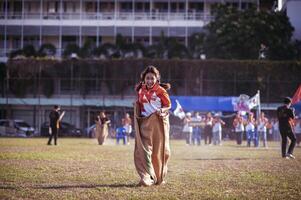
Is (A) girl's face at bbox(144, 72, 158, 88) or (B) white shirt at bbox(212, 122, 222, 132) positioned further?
(B) white shirt at bbox(212, 122, 222, 132)

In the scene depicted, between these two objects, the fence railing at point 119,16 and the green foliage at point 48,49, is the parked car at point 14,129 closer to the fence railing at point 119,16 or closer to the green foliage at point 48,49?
the green foliage at point 48,49

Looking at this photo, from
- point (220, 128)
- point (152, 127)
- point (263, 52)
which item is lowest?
point (220, 128)

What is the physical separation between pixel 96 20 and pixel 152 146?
50.3 m

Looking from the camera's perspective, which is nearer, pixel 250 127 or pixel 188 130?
pixel 250 127

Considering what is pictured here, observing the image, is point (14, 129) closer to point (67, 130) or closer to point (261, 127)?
point (67, 130)

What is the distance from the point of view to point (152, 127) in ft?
33.6

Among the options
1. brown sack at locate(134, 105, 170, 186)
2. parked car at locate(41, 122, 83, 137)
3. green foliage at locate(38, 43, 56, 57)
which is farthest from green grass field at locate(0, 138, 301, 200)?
green foliage at locate(38, 43, 56, 57)

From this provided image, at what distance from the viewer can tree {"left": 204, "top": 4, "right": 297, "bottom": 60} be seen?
171ft

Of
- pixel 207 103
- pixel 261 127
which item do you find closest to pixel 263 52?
pixel 207 103

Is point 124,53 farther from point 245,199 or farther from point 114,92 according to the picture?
point 245,199

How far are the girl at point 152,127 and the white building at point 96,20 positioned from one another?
160ft

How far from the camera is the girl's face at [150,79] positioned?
10.2 meters

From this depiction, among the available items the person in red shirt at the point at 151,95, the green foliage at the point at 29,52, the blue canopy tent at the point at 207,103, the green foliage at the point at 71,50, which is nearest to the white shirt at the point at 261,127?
the blue canopy tent at the point at 207,103

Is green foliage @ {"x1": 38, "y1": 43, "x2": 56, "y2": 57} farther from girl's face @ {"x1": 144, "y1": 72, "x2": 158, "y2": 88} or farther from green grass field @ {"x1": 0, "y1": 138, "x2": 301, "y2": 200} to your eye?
girl's face @ {"x1": 144, "y1": 72, "x2": 158, "y2": 88}
